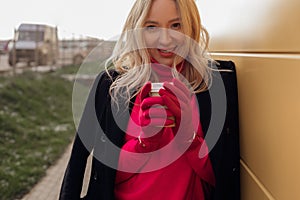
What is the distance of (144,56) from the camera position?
4.77 feet

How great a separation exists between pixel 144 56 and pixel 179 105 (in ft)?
1.19

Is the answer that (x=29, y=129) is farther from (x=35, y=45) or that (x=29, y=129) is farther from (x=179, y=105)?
(x=35, y=45)

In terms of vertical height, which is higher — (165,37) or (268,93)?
(165,37)

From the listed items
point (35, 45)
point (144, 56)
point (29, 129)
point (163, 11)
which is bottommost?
point (29, 129)

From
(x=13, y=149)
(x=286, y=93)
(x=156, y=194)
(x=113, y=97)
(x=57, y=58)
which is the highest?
(x=286, y=93)

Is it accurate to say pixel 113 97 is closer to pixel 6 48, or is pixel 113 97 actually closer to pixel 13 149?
pixel 13 149

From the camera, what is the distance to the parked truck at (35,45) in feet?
33.7

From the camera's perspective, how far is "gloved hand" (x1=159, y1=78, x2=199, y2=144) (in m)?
1.13

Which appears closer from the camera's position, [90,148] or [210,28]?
[90,148]

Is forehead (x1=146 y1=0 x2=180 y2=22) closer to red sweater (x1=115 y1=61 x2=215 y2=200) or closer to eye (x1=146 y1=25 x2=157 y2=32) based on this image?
eye (x1=146 y1=25 x2=157 y2=32)

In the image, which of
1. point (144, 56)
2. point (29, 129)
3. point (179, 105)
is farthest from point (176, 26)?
point (29, 129)

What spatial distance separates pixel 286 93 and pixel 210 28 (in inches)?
59.9

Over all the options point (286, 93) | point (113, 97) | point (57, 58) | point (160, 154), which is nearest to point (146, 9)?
point (113, 97)

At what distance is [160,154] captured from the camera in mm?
1321
